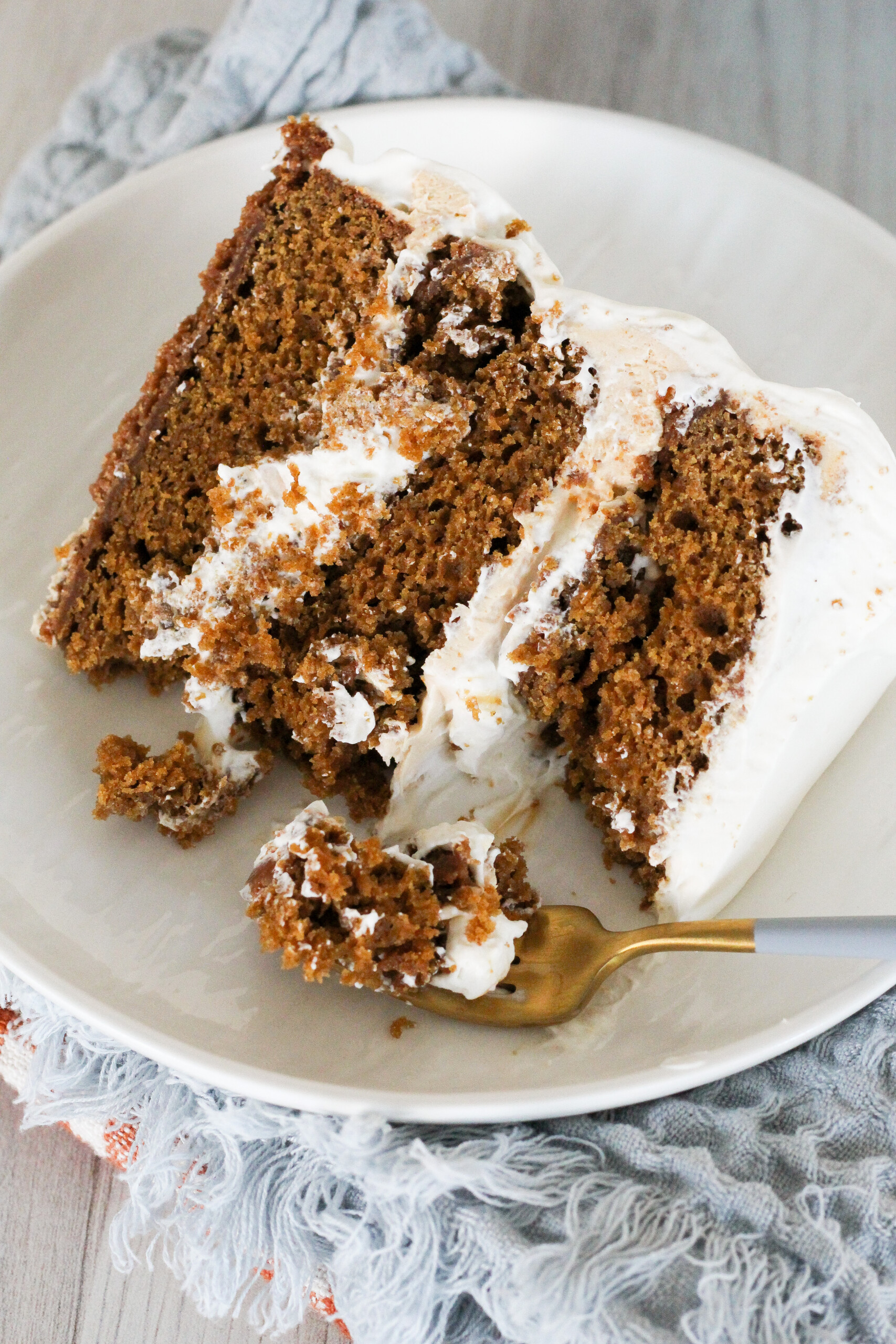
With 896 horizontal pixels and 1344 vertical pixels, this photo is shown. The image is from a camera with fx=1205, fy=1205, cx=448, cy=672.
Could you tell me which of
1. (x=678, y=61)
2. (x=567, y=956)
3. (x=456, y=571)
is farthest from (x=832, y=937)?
(x=678, y=61)

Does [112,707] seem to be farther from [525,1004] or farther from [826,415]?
[826,415]

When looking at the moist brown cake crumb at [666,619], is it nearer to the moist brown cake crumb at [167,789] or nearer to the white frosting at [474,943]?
the white frosting at [474,943]

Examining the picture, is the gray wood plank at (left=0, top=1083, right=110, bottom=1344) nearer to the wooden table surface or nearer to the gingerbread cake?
the gingerbread cake

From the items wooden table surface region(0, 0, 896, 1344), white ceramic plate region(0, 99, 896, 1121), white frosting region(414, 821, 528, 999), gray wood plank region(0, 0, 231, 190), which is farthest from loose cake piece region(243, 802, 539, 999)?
gray wood plank region(0, 0, 231, 190)

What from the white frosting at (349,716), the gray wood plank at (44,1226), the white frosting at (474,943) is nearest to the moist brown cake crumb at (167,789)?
the white frosting at (349,716)

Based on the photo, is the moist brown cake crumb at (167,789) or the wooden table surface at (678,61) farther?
the wooden table surface at (678,61)

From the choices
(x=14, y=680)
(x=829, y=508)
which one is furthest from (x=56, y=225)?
(x=829, y=508)

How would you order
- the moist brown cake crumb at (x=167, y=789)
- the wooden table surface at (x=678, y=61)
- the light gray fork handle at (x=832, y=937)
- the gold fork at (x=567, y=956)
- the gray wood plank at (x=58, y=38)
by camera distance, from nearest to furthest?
the light gray fork handle at (x=832, y=937) < the gold fork at (x=567, y=956) < the moist brown cake crumb at (x=167, y=789) < the wooden table surface at (x=678, y=61) < the gray wood plank at (x=58, y=38)
